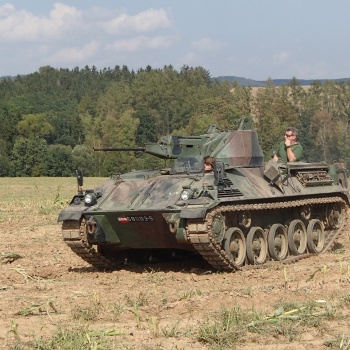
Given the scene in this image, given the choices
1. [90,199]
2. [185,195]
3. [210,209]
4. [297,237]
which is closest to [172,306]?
[210,209]

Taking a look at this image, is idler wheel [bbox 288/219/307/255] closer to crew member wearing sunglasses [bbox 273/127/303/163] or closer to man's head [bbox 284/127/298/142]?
crew member wearing sunglasses [bbox 273/127/303/163]

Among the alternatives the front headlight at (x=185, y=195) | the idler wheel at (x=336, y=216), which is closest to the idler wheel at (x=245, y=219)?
the front headlight at (x=185, y=195)

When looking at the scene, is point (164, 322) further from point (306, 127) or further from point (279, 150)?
point (306, 127)

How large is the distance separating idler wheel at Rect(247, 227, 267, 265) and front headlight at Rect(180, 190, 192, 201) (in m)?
1.55

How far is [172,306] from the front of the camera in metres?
10.5

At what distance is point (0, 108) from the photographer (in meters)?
107

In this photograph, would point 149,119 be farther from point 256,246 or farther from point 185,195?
point 185,195

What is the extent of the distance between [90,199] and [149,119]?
300 ft

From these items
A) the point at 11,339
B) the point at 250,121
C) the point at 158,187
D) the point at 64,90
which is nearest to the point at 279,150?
the point at 250,121

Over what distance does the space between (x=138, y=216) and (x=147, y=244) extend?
676 mm

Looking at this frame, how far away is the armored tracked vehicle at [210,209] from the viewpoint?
13.7 m

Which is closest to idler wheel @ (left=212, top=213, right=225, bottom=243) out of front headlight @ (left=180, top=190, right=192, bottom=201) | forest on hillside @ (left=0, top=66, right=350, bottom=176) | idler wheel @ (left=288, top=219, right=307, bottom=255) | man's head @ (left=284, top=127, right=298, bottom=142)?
front headlight @ (left=180, top=190, right=192, bottom=201)

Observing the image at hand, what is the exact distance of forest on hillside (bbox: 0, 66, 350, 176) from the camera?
81.1 m

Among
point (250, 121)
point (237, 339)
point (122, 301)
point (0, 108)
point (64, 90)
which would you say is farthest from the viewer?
point (64, 90)
